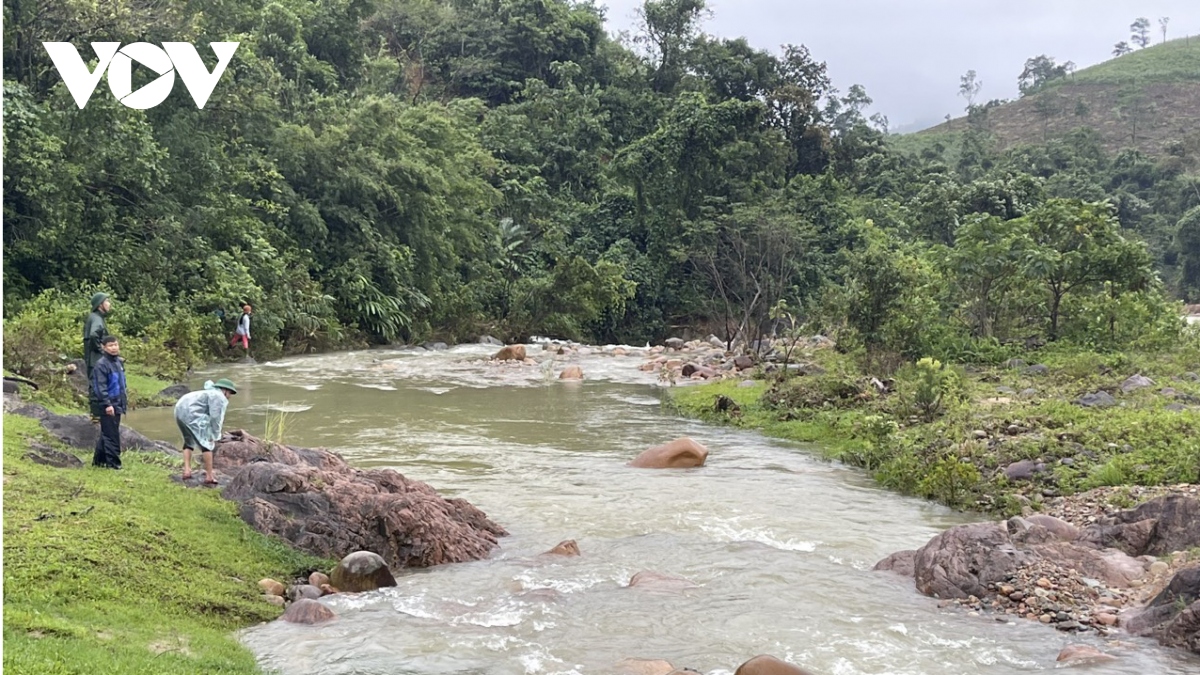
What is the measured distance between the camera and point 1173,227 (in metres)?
51.8

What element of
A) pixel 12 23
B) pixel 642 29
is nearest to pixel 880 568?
pixel 12 23

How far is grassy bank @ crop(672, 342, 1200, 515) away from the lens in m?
10.7

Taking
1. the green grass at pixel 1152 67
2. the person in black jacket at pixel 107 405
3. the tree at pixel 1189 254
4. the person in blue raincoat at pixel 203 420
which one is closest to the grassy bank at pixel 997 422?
the person in blue raincoat at pixel 203 420

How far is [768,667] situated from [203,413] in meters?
6.00

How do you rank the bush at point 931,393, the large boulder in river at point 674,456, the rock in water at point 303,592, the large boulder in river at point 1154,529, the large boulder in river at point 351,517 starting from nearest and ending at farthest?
1. the rock in water at point 303,592
2. the large boulder in river at point 1154,529
3. the large boulder in river at point 351,517
4. the large boulder in river at point 674,456
5. the bush at point 931,393

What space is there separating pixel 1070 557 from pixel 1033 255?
40.7 feet

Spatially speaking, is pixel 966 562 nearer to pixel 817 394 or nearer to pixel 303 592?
pixel 303 592

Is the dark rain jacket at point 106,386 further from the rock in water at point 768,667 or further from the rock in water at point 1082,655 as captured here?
the rock in water at point 1082,655

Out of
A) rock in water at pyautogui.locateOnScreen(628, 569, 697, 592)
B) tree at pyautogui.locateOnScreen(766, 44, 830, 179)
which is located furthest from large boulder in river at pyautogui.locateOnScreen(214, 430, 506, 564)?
tree at pyautogui.locateOnScreen(766, 44, 830, 179)

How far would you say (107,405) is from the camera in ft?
29.4

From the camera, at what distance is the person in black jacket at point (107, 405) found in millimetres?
8992

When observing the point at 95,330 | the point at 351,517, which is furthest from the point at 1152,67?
the point at 95,330

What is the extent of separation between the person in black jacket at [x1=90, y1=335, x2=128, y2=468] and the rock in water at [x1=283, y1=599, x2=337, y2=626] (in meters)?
3.18

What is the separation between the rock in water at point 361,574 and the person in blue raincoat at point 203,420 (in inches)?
88.7
